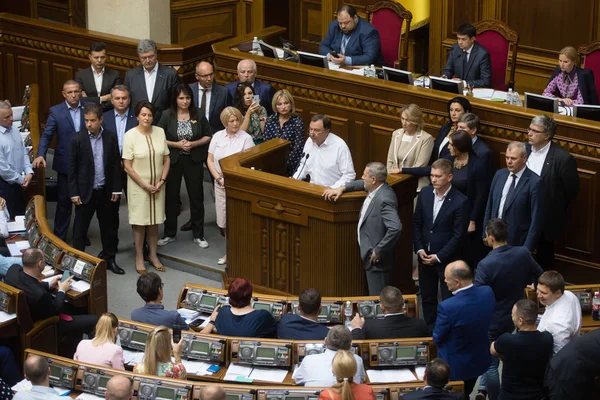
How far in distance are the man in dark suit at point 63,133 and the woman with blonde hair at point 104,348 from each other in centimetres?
303

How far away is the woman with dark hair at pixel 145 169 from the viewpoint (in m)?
9.38

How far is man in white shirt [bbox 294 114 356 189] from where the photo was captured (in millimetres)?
8766

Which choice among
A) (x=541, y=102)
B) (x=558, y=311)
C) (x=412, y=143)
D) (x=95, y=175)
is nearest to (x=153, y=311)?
(x=95, y=175)

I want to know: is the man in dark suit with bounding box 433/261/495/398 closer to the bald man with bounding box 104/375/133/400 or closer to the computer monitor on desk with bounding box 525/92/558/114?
the bald man with bounding box 104/375/133/400

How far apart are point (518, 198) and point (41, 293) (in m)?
3.48

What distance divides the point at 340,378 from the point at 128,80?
5306 millimetres

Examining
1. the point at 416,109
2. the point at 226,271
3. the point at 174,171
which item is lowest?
the point at 226,271

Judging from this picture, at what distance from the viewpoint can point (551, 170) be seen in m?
8.70

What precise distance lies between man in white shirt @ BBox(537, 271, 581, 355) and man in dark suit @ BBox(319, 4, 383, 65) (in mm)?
4727

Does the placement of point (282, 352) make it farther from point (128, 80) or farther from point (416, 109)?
point (128, 80)

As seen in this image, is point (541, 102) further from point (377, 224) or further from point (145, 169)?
point (145, 169)

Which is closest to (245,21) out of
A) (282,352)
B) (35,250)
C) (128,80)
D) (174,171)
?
(128,80)

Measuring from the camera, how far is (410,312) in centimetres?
757

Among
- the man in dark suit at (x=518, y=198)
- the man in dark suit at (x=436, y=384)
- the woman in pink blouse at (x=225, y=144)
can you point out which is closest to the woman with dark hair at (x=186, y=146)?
the woman in pink blouse at (x=225, y=144)
